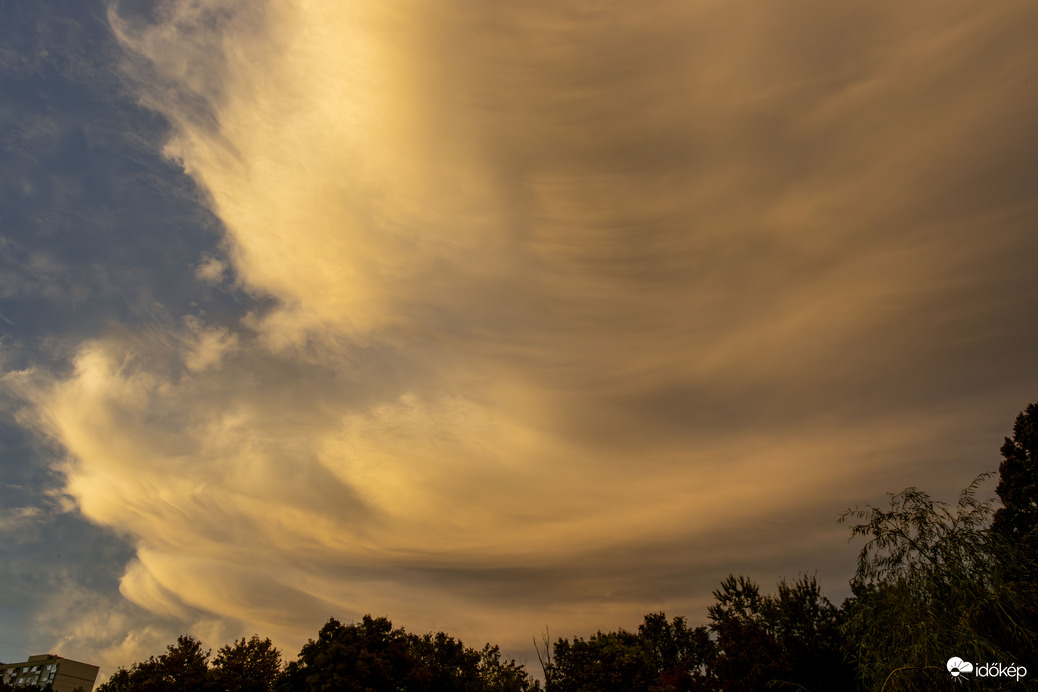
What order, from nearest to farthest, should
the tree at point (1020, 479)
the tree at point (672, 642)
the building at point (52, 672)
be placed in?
the tree at point (1020, 479), the tree at point (672, 642), the building at point (52, 672)

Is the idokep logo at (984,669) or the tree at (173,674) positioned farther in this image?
the tree at (173,674)

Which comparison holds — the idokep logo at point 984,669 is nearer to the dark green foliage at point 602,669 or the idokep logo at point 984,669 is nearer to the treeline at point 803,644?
the treeline at point 803,644

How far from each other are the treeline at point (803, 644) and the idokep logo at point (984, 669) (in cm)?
9

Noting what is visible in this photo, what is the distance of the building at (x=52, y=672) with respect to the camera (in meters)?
157

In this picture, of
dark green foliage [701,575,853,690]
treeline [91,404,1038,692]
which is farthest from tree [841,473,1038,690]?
dark green foliage [701,575,853,690]

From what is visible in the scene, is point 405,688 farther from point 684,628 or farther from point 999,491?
point 999,491

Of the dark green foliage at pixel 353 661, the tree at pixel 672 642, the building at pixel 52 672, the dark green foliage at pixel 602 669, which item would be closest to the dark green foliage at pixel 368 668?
the dark green foliage at pixel 353 661

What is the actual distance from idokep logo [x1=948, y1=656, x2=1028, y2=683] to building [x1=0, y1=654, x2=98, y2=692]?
20437 centimetres

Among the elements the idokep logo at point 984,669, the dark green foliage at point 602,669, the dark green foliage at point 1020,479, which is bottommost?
the idokep logo at point 984,669

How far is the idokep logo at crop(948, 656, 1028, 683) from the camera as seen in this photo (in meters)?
16.1

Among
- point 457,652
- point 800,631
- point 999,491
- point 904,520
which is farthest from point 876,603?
point 457,652

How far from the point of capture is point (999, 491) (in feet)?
178

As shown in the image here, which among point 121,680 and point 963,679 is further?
point 121,680

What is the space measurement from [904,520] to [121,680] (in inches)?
3306
